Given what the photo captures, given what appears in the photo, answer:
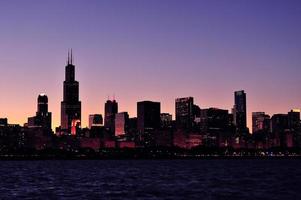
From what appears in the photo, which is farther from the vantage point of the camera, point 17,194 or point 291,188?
point 291,188

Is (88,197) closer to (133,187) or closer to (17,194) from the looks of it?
(17,194)

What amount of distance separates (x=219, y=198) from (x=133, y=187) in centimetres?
2207

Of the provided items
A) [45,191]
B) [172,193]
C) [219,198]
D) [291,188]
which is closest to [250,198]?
[219,198]

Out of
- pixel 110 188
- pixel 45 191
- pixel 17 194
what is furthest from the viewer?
pixel 110 188

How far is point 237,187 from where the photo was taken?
8800 centimetres

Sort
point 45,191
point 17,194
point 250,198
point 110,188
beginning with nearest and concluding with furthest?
1. point 250,198
2. point 17,194
3. point 45,191
4. point 110,188

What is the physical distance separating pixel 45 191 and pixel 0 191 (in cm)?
652

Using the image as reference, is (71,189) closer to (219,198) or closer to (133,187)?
(133,187)

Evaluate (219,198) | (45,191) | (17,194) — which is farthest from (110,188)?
(219,198)

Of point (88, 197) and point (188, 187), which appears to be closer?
point (88, 197)

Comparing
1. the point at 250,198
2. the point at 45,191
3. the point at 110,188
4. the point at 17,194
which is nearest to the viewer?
the point at 250,198

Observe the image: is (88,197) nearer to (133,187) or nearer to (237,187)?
(133,187)

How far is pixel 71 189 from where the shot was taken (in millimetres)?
84688

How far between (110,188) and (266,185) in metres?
26.5
